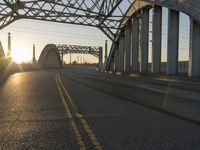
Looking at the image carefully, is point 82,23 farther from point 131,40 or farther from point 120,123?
point 120,123

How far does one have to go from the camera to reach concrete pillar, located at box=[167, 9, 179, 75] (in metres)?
47.2

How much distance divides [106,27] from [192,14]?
84.4 ft

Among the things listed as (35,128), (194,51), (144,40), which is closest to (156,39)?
(144,40)

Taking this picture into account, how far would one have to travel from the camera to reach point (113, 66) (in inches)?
3243

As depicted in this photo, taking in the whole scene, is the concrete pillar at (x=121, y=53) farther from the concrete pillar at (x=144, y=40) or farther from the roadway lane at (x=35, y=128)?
the roadway lane at (x=35, y=128)

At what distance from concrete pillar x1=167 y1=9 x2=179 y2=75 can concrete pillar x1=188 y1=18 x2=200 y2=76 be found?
4.23m

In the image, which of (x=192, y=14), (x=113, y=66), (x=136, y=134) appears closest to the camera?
(x=136, y=134)

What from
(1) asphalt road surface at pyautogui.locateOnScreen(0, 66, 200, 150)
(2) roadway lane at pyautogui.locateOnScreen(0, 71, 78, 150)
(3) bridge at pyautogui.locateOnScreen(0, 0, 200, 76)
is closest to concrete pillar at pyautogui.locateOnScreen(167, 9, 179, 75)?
(3) bridge at pyautogui.locateOnScreen(0, 0, 200, 76)

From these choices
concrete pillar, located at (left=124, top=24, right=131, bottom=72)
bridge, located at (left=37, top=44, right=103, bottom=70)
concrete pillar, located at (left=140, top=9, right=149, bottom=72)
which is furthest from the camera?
bridge, located at (left=37, top=44, right=103, bottom=70)

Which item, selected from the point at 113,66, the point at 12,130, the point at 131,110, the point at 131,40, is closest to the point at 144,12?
the point at 131,40

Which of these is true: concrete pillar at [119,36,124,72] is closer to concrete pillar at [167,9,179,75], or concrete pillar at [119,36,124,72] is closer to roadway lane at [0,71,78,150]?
concrete pillar at [167,9,179,75]

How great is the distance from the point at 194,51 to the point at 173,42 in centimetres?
507

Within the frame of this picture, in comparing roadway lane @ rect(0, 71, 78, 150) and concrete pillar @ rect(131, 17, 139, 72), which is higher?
concrete pillar @ rect(131, 17, 139, 72)

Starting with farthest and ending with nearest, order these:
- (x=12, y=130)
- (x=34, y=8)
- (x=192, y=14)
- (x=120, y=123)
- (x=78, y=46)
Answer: (x=78, y=46) → (x=34, y=8) → (x=192, y=14) → (x=120, y=123) → (x=12, y=130)
